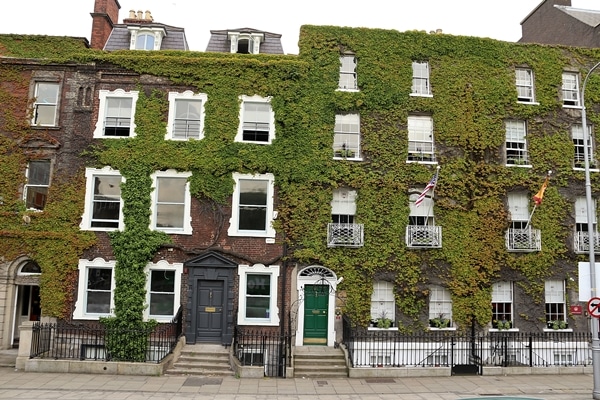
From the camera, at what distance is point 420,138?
73.1ft

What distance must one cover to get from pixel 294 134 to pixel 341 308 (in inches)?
295

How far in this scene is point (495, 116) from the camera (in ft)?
73.6

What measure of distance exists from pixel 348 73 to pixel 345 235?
7.31m

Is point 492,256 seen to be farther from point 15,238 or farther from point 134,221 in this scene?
point 15,238

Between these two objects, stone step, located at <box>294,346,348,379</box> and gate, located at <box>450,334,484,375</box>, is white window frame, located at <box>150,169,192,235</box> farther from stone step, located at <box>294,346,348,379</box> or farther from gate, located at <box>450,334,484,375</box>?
gate, located at <box>450,334,484,375</box>

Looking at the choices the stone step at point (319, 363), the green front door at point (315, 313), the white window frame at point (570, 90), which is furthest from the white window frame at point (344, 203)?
the white window frame at point (570, 90)

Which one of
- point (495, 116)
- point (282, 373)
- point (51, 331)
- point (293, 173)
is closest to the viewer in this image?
point (282, 373)

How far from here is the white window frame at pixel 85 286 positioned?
66.1 ft

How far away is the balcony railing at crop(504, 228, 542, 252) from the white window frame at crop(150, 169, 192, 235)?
13520mm

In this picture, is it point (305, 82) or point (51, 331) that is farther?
point (305, 82)

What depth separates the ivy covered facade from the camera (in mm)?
20453

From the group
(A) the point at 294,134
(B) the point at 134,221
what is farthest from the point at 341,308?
(B) the point at 134,221

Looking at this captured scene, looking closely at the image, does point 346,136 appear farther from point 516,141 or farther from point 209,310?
point 209,310

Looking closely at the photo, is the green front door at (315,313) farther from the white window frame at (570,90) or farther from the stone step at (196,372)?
the white window frame at (570,90)
